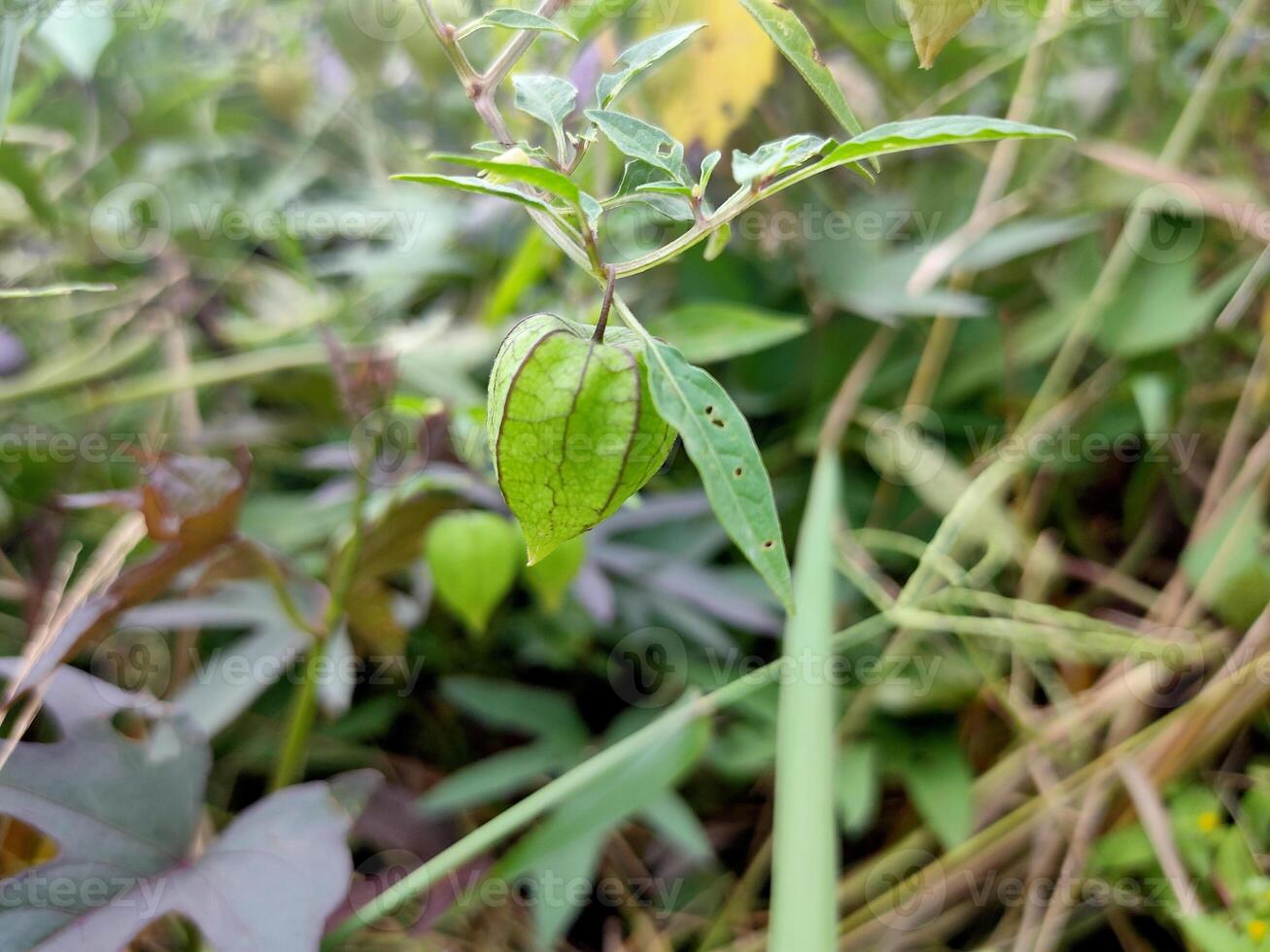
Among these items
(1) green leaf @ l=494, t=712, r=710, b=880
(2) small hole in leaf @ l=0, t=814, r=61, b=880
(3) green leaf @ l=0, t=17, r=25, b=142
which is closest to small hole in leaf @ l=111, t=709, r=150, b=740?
(2) small hole in leaf @ l=0, t=814, r=61, b=880

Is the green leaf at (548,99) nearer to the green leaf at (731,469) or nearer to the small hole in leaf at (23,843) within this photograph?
the green leaf at (731,469)

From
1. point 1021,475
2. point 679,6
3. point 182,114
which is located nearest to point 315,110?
point 182,114

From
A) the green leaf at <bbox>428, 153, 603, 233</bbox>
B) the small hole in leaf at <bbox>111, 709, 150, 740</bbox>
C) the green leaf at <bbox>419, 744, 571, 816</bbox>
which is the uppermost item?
the green leaf at <bbox>428, 153, 603, 233</bbox>

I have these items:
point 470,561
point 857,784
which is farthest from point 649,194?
point 857,784

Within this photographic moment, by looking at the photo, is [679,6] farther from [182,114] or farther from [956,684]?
[182,114]

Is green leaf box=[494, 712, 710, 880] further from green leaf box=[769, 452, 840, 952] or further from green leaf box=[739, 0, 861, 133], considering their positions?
green leaf box=[739, 0, 861, 133]

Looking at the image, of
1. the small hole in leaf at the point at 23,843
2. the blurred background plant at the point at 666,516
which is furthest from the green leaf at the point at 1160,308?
the small hole in leaf at the point at 23,843
